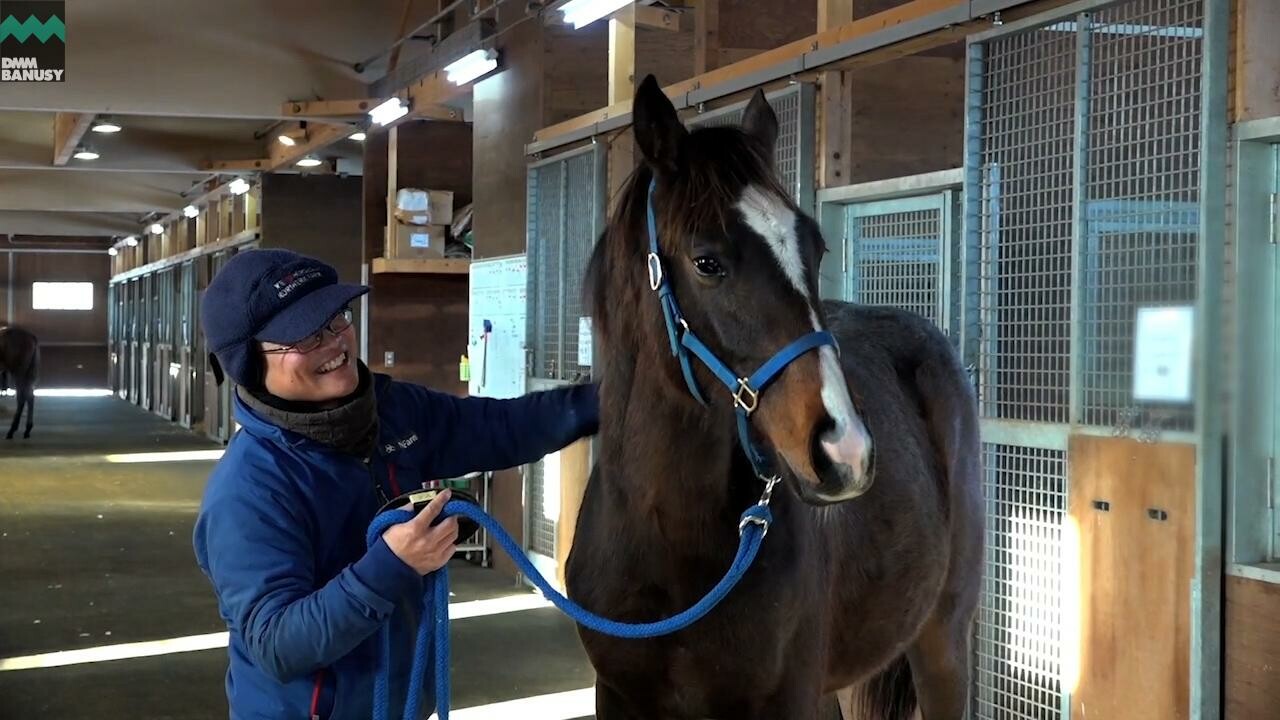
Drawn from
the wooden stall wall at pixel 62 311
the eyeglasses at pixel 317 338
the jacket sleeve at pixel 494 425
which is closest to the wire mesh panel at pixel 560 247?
the jacket sleeve at pixel 494 425

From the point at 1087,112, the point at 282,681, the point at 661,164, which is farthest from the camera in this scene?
the point at 1087,112

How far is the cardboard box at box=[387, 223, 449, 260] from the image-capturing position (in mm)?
8328

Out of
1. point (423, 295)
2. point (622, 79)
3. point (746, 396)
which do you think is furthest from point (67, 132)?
point (746, 396)

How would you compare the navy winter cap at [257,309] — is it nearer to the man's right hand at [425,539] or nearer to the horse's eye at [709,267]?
the man's right hand at [425,539]

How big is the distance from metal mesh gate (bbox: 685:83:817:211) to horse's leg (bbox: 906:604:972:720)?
58.8 inches

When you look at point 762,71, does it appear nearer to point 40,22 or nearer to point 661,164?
point 661,164

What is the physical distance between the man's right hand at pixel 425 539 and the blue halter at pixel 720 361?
454 millimetres

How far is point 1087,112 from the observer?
311 centimetres

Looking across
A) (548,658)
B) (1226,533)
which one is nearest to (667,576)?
(1226,533)

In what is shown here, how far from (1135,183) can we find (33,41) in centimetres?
712

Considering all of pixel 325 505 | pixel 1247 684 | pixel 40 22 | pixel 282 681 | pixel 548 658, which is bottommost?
pixel 548 658

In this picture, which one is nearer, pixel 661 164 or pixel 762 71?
pixel 661 164

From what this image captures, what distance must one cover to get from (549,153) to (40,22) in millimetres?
3807

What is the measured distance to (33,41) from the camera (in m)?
7.85
